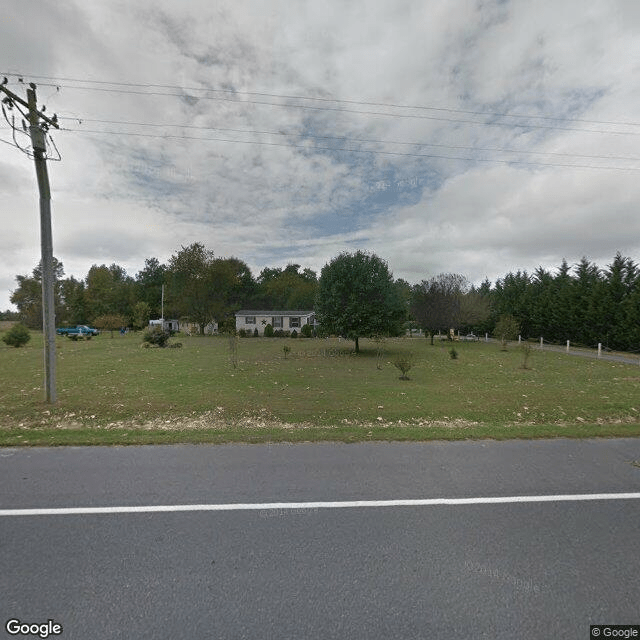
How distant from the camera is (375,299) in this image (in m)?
20.1

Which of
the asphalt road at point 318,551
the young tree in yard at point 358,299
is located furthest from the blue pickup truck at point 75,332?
the asphalt road at point 318,551

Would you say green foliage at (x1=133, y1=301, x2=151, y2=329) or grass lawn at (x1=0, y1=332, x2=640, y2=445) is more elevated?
green foliage at (x1=133, y1=301, x2=151, y2=329)

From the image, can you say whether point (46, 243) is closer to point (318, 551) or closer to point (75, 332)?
point (318, 551)

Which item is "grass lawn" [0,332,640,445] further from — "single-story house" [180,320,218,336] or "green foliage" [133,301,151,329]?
"green foliage" [133,301,151,329]

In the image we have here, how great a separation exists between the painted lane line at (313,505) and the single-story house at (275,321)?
41.2 m

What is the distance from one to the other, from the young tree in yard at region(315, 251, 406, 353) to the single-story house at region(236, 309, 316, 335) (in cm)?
2444

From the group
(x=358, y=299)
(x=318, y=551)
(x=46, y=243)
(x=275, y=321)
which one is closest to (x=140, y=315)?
(x=275, y=321)

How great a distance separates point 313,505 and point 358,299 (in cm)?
1697

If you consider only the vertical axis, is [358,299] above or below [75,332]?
above

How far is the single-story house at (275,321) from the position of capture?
4500 centimetres

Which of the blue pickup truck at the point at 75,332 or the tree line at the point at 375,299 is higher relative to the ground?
the tree line at the point at 375,299

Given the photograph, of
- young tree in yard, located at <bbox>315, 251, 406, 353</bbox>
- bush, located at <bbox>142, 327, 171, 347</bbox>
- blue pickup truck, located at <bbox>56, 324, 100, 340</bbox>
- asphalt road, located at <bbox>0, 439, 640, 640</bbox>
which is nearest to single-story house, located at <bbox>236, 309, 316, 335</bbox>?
blue pickup truck, located at <bbox>56, 324, 100, 340</bbox>

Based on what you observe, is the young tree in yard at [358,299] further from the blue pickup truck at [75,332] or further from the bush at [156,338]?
the blue pickup truck at [75,332]

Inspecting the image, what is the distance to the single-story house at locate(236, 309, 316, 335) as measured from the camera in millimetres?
45000
